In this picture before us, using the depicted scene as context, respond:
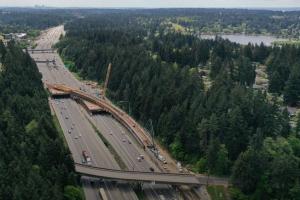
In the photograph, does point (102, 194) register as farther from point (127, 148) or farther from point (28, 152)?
point (127, 148)

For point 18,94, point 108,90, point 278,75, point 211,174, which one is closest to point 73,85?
point 108,90

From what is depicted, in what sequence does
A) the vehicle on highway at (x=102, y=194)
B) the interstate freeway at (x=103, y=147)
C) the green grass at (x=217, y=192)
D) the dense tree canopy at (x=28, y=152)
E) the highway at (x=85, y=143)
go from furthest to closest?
the interstate freeway at (x=103, y=147) → the green grass at (x=217, y=192) → the highway at (x=85, y=143) → the vehicle on highway at (x=102, y=194) → the dense tree canopy at (x=28, y=152)

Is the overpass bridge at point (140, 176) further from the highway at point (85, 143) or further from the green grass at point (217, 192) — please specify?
the green grass at point (217, 192)

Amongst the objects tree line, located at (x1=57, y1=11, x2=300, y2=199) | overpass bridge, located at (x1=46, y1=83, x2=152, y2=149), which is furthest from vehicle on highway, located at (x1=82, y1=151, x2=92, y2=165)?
tree line, located at (x1=57, y1=11, x2=300, y2=199)

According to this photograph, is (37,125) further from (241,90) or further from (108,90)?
(108,90)

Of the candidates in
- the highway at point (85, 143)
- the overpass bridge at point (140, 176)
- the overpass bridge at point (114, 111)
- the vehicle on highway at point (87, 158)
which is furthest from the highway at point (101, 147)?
the overpass bridge at point (140, 176)

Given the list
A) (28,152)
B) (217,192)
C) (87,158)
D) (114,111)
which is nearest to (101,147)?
(87,158)
